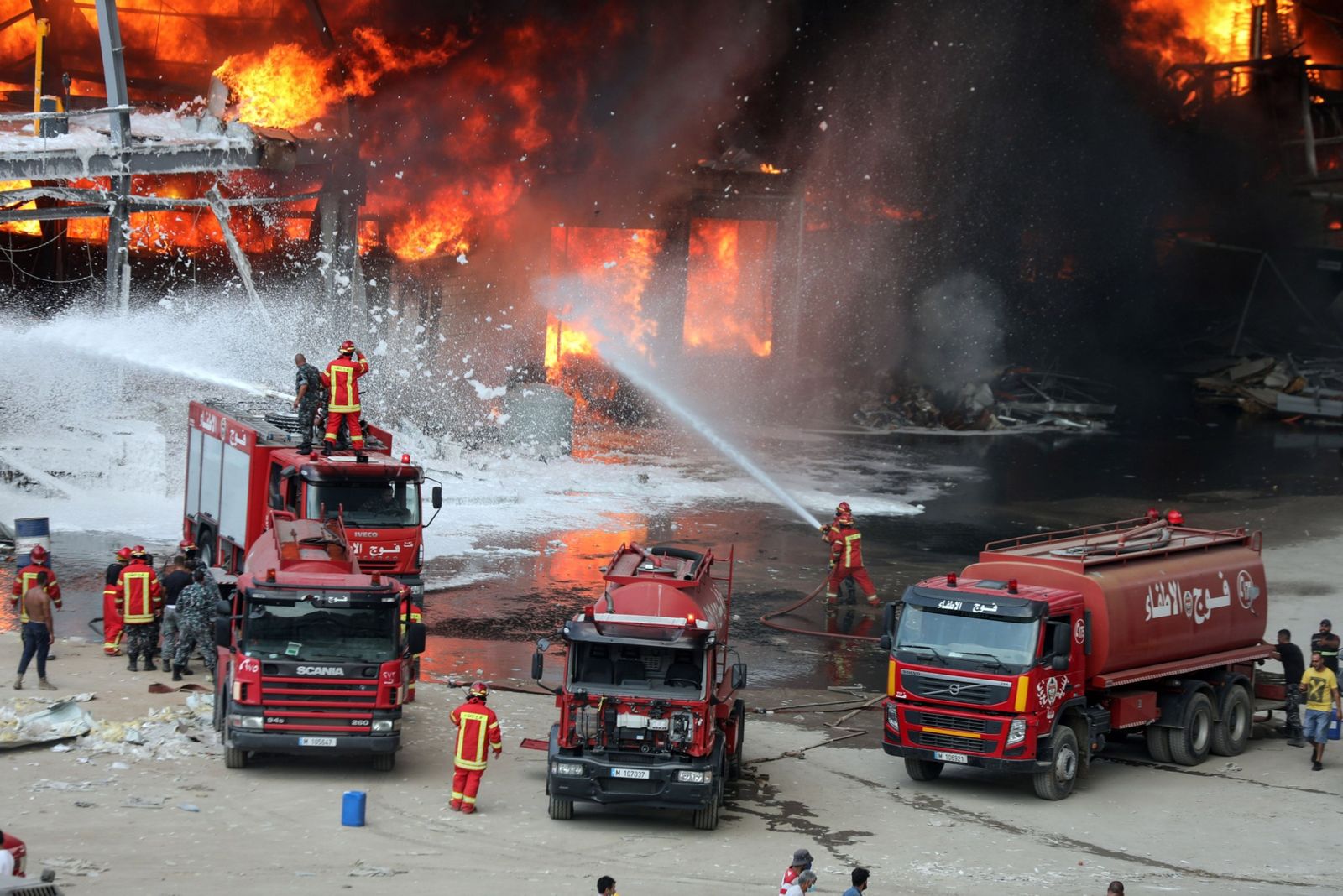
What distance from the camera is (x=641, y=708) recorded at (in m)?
13.4

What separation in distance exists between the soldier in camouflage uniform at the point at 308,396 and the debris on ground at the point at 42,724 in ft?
21.1

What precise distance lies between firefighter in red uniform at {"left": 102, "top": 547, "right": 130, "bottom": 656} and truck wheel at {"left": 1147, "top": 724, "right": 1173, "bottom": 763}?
12101 millimetres

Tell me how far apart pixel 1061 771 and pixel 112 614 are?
11.3 m

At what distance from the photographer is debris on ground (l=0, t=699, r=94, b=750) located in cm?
1454

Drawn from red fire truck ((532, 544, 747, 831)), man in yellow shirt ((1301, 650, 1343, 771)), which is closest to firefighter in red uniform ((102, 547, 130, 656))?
red fire truck ((532, 544, 747, 831))

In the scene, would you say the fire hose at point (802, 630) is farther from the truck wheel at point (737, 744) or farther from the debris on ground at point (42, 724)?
the debris on ground at point (42, 724)

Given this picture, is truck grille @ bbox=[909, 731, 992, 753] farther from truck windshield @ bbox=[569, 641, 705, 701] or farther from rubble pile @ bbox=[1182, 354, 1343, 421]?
rubble pile @ bbox=[1182, 354, 1343, 421]

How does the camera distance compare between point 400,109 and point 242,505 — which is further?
point 400,109

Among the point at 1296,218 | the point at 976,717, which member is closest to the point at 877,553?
the point at 976,717

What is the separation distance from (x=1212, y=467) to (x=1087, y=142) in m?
19.8

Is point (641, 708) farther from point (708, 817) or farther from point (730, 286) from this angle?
point (730, 286)

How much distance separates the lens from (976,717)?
1493 cm

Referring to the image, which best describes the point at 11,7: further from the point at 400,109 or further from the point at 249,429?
the point at 249,429

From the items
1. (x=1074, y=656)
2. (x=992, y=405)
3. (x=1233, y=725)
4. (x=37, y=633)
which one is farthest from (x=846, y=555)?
(x=992, y=405)
